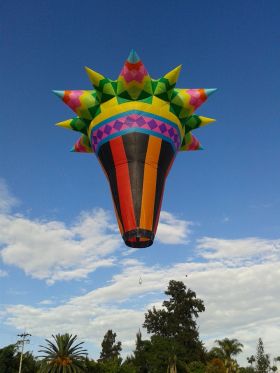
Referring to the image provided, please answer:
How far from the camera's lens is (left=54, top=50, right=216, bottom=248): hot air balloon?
1541 centimetres

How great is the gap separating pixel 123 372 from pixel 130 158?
44220 mm

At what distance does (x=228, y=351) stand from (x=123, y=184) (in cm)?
5085

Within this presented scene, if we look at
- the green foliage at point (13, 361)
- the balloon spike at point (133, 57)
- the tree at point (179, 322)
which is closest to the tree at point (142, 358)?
the tree at point (179, 322)

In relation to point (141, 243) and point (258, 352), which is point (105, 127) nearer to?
point (141, 243)

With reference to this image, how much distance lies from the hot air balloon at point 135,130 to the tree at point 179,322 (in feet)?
158

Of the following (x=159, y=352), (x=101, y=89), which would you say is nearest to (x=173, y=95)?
(x=101, y=89)

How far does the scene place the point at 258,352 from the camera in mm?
91875

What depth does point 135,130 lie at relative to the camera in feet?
53.0

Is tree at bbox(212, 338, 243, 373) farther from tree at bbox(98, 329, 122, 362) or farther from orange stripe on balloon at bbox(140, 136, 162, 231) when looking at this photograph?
orange stripe on balloon at bbox(140, 136, 162, 231)

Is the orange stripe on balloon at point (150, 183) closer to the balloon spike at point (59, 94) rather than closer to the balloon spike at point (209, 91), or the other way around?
the balloon spike at point (209, 91)

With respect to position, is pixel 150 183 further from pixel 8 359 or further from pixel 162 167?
pixel 8 359

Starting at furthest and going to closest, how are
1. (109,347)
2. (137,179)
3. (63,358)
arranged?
(109,347) < (63,358) < (137,179)

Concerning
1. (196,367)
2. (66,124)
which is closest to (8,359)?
(196,367)

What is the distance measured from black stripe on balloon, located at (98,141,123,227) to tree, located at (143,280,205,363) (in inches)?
1886
